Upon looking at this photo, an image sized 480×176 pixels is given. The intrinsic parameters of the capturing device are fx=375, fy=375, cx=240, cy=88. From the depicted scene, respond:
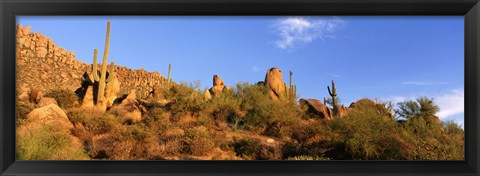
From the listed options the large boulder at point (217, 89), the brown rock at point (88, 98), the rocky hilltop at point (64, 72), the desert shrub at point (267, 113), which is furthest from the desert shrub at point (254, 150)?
the rocky hilltop at point (64, 72)

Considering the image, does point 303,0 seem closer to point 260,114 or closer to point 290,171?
point 290,171

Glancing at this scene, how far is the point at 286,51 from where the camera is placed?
5629 mm

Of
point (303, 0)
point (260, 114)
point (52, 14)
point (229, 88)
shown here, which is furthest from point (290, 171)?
point (229, 88)

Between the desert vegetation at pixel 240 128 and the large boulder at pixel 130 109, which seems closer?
the desert vegetation at pixel 240 128

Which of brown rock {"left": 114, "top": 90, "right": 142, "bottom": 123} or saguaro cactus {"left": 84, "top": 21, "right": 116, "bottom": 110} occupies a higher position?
saguaro cactus {"left": 84, "top": 21, "right": 116, "bottom": 110}

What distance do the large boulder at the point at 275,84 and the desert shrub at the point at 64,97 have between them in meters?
4.24

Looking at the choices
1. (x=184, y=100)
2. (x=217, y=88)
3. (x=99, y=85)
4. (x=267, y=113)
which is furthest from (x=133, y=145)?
(x=99, y=85)

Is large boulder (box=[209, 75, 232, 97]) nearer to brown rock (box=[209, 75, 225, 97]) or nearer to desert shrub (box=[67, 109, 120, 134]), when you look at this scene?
brown rock (box=[209, 75, 225, 97])

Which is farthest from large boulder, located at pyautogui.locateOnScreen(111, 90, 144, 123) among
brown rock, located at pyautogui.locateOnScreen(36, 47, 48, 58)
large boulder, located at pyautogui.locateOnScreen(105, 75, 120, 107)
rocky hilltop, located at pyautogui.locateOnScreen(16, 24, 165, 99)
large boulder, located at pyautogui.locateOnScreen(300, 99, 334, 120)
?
large boulder, located at pyautogui.locateOnScreen(300, 99, 334, 120)

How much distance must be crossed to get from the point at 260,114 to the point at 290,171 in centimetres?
429

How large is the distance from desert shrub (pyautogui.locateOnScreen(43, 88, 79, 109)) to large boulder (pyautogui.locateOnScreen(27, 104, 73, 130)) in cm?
166

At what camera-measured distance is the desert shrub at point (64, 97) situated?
818cm

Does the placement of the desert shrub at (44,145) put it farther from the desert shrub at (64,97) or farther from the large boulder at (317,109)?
the large boulder at (317,109)

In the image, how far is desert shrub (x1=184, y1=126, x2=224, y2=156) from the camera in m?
5.46
